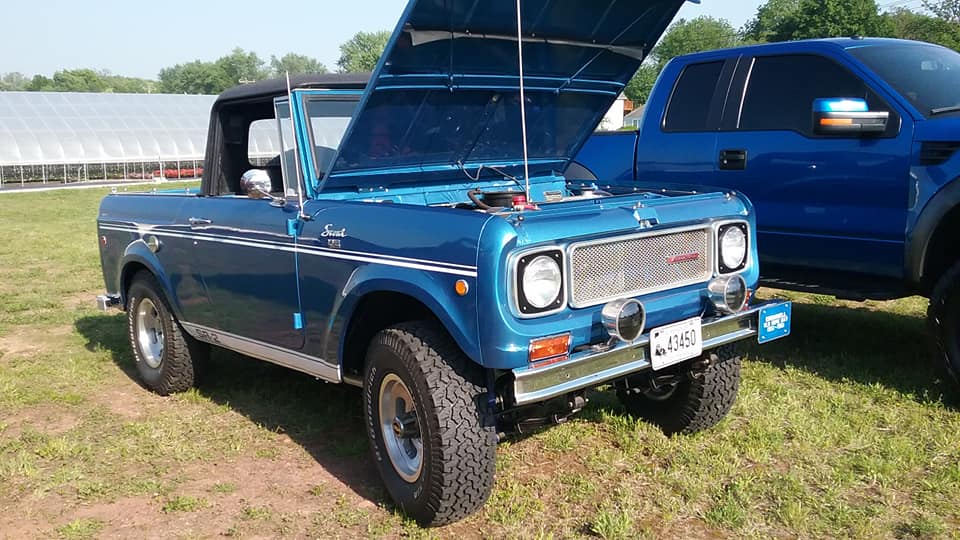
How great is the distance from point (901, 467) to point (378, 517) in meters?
2.57

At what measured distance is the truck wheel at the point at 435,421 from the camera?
3338mm

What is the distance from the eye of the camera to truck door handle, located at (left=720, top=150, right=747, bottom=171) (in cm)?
572

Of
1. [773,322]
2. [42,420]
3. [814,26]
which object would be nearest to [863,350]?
[773,322]

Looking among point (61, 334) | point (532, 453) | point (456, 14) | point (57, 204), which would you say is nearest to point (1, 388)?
point (61, 334)

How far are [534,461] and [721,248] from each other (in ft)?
4.75

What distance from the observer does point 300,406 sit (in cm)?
525

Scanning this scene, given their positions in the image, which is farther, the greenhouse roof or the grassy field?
the greenhouse roof

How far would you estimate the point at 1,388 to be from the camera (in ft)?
18.9

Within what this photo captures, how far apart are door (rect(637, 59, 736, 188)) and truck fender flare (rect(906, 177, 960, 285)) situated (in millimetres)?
1492

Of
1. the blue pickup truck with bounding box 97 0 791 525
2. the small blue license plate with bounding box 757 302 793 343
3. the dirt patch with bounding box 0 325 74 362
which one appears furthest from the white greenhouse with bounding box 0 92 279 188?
the small blue license plate with bounding box 757 302 793 343

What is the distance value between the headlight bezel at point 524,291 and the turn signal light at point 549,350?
105mm

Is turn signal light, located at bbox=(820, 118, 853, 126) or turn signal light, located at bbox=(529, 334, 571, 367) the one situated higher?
turn signal light, located at bbox=(820, 118, 853, 126)

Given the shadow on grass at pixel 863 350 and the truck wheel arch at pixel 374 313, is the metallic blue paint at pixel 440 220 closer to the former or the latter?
the truck wheel arch at pixel 374 313

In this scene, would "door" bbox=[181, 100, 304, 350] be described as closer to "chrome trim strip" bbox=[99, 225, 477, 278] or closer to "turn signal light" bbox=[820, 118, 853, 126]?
"chrome trim strip" bbox=[99, 225, 477, 278]
